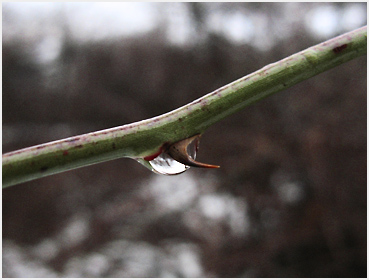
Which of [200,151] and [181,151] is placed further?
[200,151]

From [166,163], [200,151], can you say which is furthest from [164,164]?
[200,151]

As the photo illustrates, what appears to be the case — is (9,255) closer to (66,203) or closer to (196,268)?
(66,203)

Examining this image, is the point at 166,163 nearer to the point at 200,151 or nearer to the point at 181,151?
the point at 181,151

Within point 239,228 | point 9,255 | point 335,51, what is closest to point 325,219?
point 239,228

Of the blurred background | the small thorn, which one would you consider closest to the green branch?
the small thorn

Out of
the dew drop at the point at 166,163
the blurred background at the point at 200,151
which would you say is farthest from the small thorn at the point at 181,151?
the blurred background at the point at 200,151

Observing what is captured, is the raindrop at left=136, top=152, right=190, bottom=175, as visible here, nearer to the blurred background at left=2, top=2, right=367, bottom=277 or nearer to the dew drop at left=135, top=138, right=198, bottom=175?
the dew drop at left=135, top=138, right=198, bottom=175

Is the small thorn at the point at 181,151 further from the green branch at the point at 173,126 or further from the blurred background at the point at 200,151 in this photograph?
the blurred background at the point at 200,151

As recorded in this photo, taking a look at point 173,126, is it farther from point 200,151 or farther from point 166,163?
point 200,151
